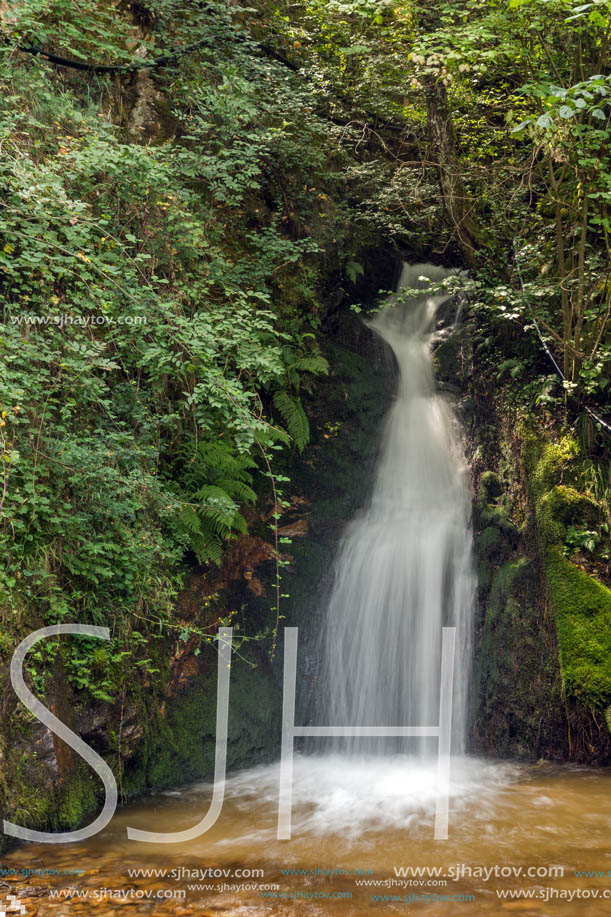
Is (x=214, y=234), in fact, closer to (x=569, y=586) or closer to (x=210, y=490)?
(x=210, y=490)

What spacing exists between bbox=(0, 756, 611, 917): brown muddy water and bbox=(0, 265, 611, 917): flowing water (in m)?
0.01

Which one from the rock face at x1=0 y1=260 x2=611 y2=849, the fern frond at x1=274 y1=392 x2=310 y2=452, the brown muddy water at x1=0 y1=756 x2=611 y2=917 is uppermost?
the fern frond at x1=274 y1=392 x2=310 y2=452

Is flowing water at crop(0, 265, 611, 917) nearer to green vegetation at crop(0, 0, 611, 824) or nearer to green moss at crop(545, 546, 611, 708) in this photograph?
green vegetation at crop(0, 0, 611, 824)

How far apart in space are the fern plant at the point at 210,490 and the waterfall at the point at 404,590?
1.53 m

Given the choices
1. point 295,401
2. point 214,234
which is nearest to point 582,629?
point 295,401

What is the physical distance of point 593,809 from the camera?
4.42 m

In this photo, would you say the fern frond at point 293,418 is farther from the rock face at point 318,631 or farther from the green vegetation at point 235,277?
the rock face at point 318,631

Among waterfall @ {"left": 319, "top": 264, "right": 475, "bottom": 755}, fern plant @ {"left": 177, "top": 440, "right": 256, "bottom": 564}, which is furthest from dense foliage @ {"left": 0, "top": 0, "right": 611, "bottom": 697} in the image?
waterfall @ {"left": 319, "top": 264, "right": 475, "bottom": 755}

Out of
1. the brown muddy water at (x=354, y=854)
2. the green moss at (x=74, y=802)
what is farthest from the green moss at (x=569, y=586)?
the green moss at (x=74, y=802)

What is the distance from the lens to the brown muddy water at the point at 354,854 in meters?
3.45

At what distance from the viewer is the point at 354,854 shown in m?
4.10

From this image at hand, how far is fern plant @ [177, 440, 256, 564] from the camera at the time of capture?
5.89 metres

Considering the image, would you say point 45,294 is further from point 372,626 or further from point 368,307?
point 368,307

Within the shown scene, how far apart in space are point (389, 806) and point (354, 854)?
2.91 ft
